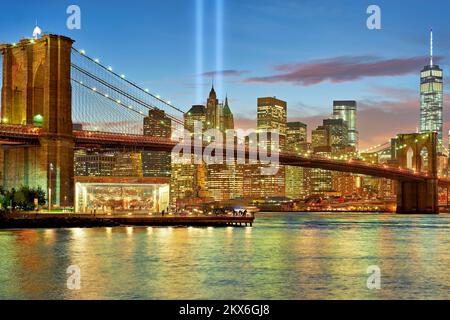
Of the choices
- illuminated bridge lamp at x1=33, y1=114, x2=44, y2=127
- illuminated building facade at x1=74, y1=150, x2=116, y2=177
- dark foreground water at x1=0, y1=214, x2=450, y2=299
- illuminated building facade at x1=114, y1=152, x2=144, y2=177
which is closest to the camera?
dark foreground water at x1=0, y1=214, x2=450, y2=299

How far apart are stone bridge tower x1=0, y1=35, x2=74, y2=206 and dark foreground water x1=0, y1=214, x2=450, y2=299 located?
1555 cm

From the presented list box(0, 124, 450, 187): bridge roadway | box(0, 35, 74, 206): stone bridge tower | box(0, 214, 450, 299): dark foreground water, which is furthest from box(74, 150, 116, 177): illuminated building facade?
box(0, 214, 450, 299): dark foreground water

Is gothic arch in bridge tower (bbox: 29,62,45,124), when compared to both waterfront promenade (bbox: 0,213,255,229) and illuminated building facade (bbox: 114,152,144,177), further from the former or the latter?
illuminated building facade (bbox: 114,152,144,177)

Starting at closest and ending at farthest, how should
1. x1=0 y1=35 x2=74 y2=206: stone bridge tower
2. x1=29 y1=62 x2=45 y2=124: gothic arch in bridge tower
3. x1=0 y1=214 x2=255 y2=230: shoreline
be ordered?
x1=0 y1=214 x2=255 y2=230: shoreline, x1=0 y1=35 x2=74 y2=206: stone bridge tower, x1=29 y1=62 x2=45 y2=124: gothic arch in bridge tower

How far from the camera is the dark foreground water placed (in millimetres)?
29094

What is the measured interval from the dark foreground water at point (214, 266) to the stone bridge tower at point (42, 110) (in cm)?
1555

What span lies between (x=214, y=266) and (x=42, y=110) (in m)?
44.0

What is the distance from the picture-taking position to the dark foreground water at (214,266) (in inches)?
1145

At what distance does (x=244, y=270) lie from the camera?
3547cm

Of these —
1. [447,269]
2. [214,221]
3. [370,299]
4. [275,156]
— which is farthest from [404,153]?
[370,299]

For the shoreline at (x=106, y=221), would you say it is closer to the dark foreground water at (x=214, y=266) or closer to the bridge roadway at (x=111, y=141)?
the dark foreground water at (x=214, y=266)

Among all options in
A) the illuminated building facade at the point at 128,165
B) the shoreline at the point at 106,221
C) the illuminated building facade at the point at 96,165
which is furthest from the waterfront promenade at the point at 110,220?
the illuminated building facade at the point at 96,165

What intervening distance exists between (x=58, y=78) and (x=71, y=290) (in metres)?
47.4

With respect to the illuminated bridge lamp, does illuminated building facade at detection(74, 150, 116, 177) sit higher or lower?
lower
